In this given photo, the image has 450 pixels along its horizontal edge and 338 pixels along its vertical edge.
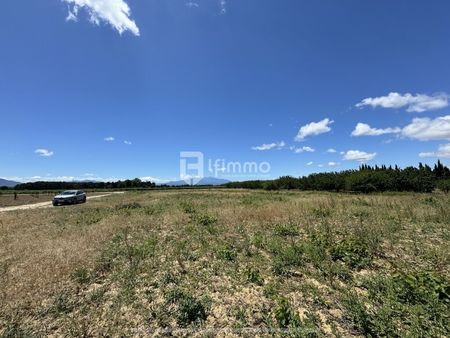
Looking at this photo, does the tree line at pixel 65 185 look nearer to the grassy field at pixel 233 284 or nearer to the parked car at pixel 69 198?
the parked car at pixel 69 198

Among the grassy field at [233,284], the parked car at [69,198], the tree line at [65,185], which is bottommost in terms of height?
the grassy field at [233,284]

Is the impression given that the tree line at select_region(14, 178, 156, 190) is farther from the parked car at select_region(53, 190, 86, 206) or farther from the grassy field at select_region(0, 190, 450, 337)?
the grassy field at select_region(0, 190, 450, 337)

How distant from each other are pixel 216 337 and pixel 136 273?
3.12 meters

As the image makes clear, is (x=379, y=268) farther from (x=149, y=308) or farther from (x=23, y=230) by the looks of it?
(x=23, y=230)

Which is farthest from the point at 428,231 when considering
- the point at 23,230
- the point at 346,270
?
the point at 23,230

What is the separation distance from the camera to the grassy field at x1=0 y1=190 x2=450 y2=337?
3793mm

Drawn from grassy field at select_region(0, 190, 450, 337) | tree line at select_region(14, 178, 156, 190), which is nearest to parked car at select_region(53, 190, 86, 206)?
grassy field at select_region(0, 190, 450, 337)

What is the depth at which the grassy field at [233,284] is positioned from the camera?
379 cm

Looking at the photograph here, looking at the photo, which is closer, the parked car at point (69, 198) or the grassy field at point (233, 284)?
the grassy field at point (233, 284)

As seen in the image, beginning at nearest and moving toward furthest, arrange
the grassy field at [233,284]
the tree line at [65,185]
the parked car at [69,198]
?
the grassy field at [233,284]
the parked car at [69,198]
the tree line at [65,185]

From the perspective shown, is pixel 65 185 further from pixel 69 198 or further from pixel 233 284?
pixel 233 284

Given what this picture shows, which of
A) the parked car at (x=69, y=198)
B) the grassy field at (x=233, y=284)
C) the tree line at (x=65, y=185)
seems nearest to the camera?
the grassy field at (x=233, y=284)

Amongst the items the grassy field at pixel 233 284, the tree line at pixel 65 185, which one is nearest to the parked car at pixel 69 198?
the grassy field at pixel 233 284

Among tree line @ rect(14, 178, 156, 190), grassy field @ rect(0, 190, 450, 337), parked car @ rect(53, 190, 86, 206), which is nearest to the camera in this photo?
grassy field @ rect(0, 190, 450, 337)
